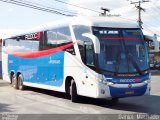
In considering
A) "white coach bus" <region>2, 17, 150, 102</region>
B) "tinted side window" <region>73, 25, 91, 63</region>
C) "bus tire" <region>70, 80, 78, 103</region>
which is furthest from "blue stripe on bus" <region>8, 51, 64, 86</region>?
"tinted side window" <region>73, 25, 91, 63</region>

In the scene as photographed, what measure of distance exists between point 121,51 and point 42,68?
5.44 metres

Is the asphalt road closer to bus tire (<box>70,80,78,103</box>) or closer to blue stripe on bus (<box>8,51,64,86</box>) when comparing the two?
bus tire (<box>70,80,78,103</box>)

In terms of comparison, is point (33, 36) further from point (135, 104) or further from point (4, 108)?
point (135, 104)

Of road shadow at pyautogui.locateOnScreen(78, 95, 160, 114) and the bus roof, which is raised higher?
the bus roof

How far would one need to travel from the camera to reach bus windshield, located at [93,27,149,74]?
13586 millimetres

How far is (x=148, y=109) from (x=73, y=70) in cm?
344

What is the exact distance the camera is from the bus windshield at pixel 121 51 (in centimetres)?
1359

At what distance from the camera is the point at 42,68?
1812 cm

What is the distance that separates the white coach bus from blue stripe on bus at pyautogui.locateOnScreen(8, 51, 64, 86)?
0.14 ft

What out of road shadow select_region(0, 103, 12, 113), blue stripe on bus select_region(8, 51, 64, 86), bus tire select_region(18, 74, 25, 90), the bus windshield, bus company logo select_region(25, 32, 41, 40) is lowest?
road shadow select_region(0, 103, 12, 113)

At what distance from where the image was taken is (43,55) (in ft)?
59.3

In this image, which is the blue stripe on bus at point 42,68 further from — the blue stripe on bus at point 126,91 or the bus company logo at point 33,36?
the blue stripe on bus at point 126,91

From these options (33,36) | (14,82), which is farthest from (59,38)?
(14,82)

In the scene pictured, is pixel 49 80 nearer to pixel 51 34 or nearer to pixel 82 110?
pixel 51 34
